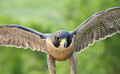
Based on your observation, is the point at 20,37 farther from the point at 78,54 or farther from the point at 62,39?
the point at 78,54

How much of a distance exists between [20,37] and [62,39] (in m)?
2.00

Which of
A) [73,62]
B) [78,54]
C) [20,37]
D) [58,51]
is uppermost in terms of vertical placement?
[78,54]

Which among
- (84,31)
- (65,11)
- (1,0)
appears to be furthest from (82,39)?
(1,0)

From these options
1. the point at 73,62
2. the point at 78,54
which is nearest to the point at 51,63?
the point at 73,62

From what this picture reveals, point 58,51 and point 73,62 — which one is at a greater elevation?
point 58,51

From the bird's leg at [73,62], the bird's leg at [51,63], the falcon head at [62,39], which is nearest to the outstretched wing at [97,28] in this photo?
the bird's leg at [73,62]

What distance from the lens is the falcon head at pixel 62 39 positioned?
341 inches

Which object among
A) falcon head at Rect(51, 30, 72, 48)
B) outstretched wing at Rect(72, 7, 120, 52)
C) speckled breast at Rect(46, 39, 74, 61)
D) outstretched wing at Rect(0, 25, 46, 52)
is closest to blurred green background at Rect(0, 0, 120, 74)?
outstretched wing at Rect(72, 7, 120, 52)

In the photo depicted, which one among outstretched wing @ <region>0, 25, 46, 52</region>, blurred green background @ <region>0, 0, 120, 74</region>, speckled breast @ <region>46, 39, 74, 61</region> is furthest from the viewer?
blurred green background @ <region>0, 0, 120, 74</region>

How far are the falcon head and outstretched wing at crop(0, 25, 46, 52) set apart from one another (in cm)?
86

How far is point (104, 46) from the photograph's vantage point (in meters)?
36.9

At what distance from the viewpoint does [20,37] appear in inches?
401

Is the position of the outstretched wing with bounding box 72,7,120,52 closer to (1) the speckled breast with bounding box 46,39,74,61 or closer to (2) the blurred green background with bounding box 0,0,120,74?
(1) the speckled breast with bounding box 46,39,74,61

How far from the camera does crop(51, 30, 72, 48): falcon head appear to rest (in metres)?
8.66
